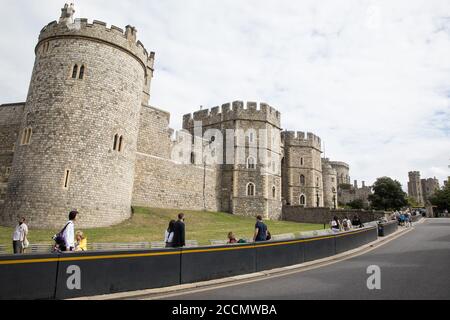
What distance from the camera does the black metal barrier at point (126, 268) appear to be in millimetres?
5199

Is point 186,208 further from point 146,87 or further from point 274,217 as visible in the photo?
point 146,87

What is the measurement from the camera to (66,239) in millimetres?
7113

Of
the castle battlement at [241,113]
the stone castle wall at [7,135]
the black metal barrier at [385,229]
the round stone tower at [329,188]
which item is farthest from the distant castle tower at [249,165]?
the round stone tower at [329,188]

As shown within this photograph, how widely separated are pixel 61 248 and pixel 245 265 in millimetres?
4960

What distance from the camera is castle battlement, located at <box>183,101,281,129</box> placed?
34938 millimetres

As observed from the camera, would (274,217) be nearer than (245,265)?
No

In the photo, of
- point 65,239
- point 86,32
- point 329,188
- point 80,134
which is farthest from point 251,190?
point 329,188

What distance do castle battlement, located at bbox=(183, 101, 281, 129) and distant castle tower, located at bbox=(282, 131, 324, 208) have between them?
372 inches

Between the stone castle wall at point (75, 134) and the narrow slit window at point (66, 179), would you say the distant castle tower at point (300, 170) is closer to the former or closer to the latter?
the stone castle wall at point (75, 134)

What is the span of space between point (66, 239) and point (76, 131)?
40.8 ft

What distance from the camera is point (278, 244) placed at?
992cm

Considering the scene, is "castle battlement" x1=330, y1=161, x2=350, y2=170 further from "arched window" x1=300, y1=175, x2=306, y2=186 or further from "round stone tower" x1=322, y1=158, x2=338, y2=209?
"arched window" x1=300, y1=175, x2=306, y2=186

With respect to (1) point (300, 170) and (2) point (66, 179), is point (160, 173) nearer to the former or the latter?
(2) point (66, 179)
